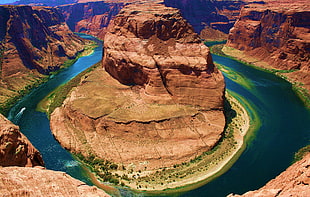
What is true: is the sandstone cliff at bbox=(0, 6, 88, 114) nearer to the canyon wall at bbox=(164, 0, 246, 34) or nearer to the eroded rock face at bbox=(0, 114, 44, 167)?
the eroded rock face at bbox=(0, 114, 44, 167)

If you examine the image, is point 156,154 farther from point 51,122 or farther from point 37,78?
point 37,78

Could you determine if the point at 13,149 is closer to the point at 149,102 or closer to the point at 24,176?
the point at 24,176

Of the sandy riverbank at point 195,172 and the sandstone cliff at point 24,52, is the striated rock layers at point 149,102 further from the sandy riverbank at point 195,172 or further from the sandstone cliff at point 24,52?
the sandstone cliff at point 24,52

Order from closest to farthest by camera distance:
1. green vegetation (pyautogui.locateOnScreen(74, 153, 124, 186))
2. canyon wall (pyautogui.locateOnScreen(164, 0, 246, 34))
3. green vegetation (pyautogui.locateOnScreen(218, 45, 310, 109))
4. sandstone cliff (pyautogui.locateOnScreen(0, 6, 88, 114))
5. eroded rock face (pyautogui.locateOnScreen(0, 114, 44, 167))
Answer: eroded rock face (pyautogui.locateOnScreen(0, 114, 44, 167)) → green vegetation (pyautogui.locateOnScreen(74, 153, 124, 186)) → green vegetation (pyautogui.locateOnScreen(218, 45, 310, 109)) → sandstone cliff (pyautogui.locateOnScreen(0, 6, 88, 114)) → canyon wall (pyautogui.locateOnScreen(164, 0, 246, 34))

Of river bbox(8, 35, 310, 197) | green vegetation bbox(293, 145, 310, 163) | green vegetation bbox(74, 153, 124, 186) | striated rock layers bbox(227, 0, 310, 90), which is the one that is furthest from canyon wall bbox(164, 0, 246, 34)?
green vegetation bbox(74, 153, 124, 186)

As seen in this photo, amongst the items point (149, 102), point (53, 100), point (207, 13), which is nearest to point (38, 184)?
point (149, 102)

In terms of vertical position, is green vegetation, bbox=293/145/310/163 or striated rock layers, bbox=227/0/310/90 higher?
striated rock layers, bbox=227/0/310/90

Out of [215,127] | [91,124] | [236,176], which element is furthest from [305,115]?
[91,124]

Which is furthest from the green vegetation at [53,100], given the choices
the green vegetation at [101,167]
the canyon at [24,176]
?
the canyon at [24,176]
